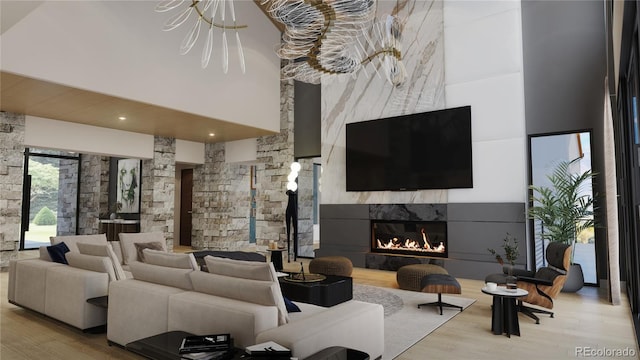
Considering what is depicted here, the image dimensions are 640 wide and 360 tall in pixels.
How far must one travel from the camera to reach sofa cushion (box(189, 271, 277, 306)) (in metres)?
2.56

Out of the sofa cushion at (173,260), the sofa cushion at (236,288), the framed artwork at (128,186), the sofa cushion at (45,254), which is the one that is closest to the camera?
the sofa cushion at (236,288)

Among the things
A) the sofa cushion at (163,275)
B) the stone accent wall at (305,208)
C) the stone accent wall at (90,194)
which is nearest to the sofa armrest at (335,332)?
the sofa cushion at (163,275)

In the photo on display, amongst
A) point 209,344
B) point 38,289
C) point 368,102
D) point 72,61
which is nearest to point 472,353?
point 209,344

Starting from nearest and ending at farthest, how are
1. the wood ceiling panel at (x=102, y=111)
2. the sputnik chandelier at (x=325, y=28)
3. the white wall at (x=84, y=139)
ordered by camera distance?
the sputnik chandelier at (x=325, y=28)
the wood ceiling panel at (x=102, y=111)
the white wall at (x=84, y=139)

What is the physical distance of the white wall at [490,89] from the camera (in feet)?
20.5

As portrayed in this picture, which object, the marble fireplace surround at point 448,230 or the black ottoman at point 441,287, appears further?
the marble fireplace surround at point 448,230

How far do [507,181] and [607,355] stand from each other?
3401mm

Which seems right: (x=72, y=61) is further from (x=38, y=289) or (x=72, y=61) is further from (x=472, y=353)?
(x=472, y=353)

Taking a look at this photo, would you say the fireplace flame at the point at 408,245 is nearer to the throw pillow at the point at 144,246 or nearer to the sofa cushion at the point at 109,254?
the throw pillow at the point at 144,246

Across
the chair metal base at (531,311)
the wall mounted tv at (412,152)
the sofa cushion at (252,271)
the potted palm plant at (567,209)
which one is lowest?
the chair metal base at (531,311)

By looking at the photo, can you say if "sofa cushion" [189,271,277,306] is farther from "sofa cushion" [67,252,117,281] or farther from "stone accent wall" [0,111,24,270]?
"stone accent wall" [0,111,24,270]

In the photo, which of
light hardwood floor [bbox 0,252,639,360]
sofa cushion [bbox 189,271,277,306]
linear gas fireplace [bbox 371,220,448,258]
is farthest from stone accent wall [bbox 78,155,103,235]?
sofa cushion [bbox 189,271,277,306]

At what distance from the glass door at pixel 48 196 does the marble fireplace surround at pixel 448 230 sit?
23.8ft

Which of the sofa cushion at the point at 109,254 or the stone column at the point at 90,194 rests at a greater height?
the stone column at the point at 90,194
